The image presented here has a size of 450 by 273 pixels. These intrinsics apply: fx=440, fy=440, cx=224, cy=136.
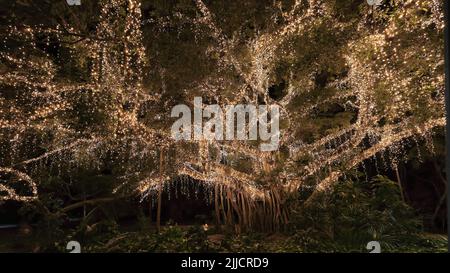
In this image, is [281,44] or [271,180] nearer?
[281,44]

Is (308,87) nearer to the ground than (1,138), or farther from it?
farther from it

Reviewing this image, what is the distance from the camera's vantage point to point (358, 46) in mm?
4910

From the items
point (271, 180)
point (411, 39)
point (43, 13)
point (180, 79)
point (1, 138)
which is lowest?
point (271, 180)

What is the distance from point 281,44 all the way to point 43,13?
8.85 ft

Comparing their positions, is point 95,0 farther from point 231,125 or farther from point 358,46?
point 358,46

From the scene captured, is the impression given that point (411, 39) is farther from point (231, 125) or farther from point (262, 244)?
point (262, 244)

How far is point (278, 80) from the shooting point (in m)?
5.91

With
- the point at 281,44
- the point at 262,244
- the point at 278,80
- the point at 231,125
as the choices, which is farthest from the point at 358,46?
the point at 262,244

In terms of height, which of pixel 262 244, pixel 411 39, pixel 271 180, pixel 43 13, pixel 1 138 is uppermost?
pixel 43 13

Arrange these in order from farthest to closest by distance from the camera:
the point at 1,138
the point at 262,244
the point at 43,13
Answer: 1. the point at 1,138
2. the point at 262,244
3. the point at 43,13
